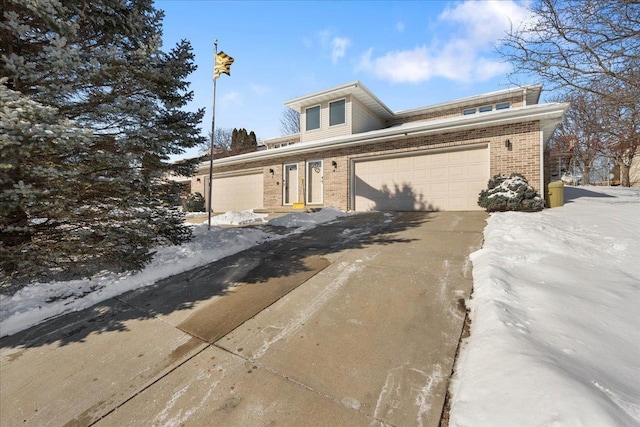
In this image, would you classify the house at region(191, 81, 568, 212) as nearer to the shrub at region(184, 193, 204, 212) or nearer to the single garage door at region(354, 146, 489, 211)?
the single garage door at region(354, 146, 489, 211)

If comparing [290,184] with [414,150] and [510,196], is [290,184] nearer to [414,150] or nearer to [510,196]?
[414,150]

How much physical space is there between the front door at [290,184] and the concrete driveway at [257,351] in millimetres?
8052

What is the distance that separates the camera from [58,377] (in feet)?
8.01

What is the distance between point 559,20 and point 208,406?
33.4 ft

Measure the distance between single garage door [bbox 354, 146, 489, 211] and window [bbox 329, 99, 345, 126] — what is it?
337cm

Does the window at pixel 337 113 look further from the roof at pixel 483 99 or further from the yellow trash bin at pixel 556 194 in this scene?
the yellow trash bin at pixel 556 194

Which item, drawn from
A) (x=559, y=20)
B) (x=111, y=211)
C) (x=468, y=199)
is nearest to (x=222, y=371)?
(x=111, y=211)

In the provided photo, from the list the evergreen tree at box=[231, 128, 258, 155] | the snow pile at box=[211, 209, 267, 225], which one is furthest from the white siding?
the evergreen tree at box=[231, 128, 258, 155]

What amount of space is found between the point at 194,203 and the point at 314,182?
321 inches

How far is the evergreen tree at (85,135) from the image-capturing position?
10.7 ft

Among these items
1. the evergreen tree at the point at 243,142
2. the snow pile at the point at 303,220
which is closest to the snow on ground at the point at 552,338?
the snow pile at the point at 303,220

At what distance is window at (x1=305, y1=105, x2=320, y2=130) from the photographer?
1366 cm

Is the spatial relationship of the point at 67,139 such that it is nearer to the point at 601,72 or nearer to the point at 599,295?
the point at 599,295

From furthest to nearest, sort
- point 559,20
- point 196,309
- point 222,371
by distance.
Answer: point 559,20
point 196,309
point 222,371
